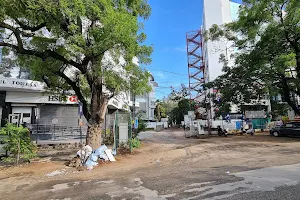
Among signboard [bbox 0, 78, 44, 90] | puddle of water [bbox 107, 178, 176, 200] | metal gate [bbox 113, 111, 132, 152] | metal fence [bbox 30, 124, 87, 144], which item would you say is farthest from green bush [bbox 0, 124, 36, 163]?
signboard [bbox 0, 78, 44, 90]

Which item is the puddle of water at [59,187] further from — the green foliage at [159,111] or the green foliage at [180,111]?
the green foliage at [159,111]

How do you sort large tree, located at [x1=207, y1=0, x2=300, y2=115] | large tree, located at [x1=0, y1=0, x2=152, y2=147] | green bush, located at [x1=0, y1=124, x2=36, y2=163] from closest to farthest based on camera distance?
large tree, located at [x1=0, y1=0, x2=152, y2=147]
green bush, located at [x1=0, y1=124, x2=36, y2=163]
large tree, located at [x1=207, y1=0, x2=300, y2=115]

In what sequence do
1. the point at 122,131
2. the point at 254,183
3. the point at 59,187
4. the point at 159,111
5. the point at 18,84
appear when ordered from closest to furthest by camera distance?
the point at 254,183 → the point at 59,187 → the point at 122,131 → the point at 18,84 → the point at 159,111

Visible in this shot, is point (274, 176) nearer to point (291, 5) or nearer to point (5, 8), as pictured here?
point (5, 8)

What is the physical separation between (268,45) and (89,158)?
595 inches

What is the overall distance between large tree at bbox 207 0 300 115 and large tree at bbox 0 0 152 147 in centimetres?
998

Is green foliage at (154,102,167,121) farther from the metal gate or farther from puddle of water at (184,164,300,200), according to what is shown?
puddle of water at (184,164,300,200)

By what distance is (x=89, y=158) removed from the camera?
888cm

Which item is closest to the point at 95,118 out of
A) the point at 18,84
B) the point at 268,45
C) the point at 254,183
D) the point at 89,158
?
the point at 89,158

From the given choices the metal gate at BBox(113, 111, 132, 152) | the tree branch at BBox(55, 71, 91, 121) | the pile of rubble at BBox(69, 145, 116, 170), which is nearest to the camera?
the pile of rubble at BBox(69, 145, 116, 170)

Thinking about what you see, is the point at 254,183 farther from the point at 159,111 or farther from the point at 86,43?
the point at 159,111

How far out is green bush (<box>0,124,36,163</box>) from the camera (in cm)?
883

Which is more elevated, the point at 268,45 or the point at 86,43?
the point at 268,45

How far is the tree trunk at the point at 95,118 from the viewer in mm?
9688
